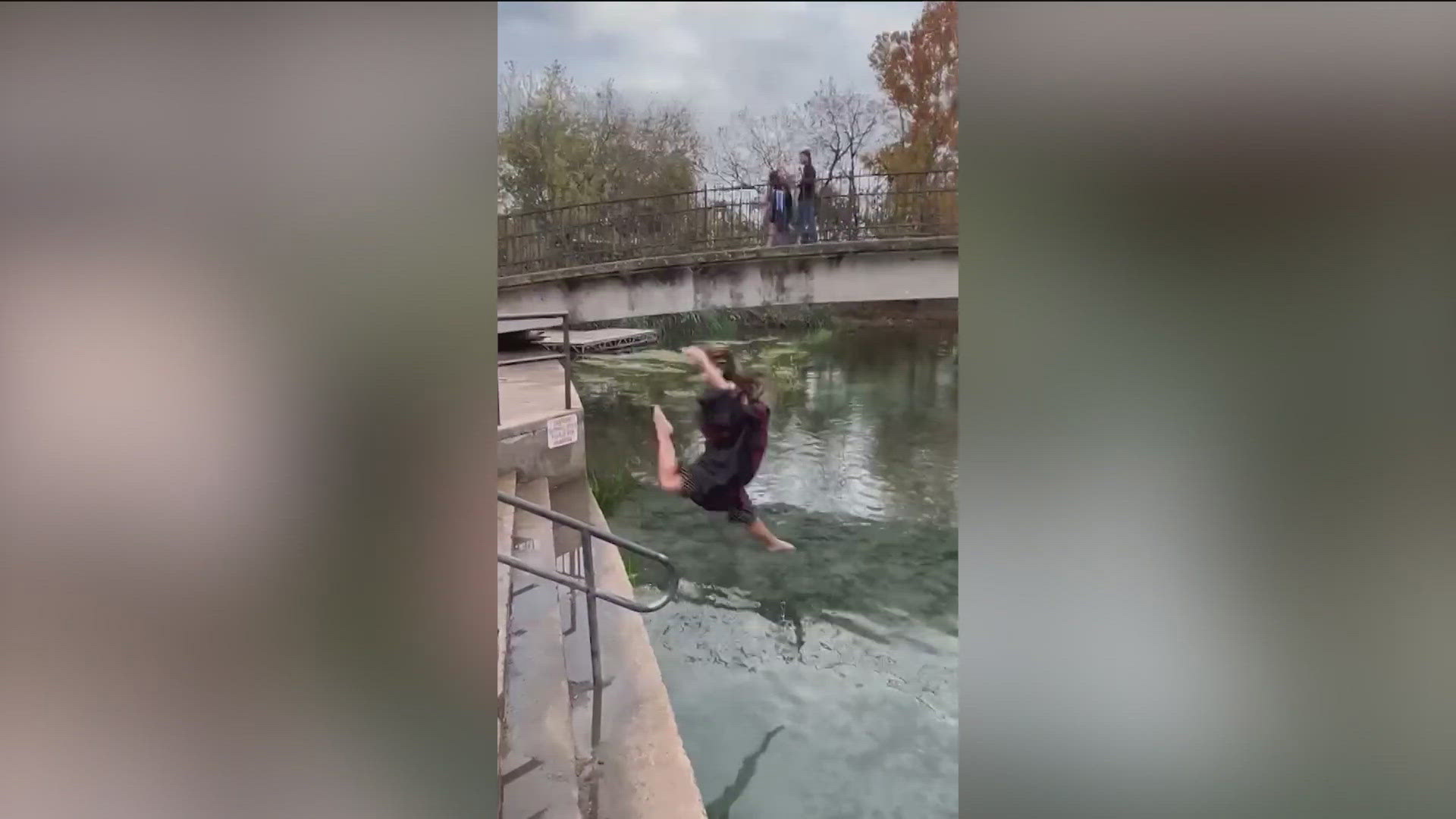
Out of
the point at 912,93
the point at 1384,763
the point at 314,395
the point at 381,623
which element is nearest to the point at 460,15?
the point at 314,395

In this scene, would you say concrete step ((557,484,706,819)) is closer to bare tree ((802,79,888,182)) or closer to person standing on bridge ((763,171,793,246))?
person standing on bridge ((763,171,793,246))

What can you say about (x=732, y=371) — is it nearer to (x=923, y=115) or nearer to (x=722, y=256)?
(x=722, y=256)

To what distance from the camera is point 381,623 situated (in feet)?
3.49

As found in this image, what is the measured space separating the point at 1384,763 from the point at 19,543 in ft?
6.25

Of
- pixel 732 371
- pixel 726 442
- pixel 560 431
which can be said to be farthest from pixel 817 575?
pixel 560 431

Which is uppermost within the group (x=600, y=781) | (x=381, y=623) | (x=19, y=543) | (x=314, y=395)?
(x=314, y=395)

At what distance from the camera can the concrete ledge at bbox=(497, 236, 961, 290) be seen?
125 cm

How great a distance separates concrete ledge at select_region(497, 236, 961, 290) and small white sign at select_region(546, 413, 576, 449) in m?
0.23

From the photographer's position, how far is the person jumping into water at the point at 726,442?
134 cm

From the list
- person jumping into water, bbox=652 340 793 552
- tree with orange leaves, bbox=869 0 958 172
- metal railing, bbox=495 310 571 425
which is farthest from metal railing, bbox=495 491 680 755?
tree with orange leaves, bbox=869 0 958 172

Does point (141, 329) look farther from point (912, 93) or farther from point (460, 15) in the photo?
point (912, 93)

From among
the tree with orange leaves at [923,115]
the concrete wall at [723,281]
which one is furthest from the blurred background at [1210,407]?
the concrete wall at [723,281]

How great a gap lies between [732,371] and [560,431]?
30 centimetres

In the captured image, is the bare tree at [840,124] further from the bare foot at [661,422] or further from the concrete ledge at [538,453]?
the concrete ledge at [538,453]
